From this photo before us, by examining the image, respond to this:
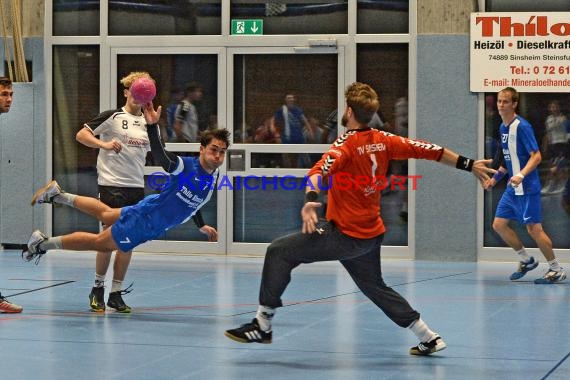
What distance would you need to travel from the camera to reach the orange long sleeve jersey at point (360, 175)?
7.25 metres

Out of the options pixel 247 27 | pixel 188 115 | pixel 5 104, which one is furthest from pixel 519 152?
pixel 5 104

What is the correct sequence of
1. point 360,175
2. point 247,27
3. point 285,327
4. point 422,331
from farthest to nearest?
point 247,27 → point 285,327 → point 422,331 → point 360,175

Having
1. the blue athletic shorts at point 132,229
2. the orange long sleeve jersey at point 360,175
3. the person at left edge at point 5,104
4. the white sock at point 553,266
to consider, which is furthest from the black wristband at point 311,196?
the white sock at point 553,266

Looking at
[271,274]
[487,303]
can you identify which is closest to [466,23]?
[487,303]

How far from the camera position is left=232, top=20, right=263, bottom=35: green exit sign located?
14.2 metres

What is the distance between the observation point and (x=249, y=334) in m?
7.34

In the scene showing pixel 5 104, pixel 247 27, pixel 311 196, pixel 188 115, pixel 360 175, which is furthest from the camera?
pixel 188 115

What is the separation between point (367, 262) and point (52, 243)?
9.82ft

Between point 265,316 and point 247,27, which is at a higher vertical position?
point 247,27

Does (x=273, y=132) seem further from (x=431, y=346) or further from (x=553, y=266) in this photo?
(x=431, y=346)

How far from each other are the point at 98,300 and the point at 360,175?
10.4 ft

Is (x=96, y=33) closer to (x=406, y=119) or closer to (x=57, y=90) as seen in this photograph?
(x=57, y=90)

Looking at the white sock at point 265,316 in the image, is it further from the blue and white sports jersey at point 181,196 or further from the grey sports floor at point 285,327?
the blue and white sports jersey at point 181,196

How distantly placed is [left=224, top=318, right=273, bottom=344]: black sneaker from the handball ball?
2119mm
